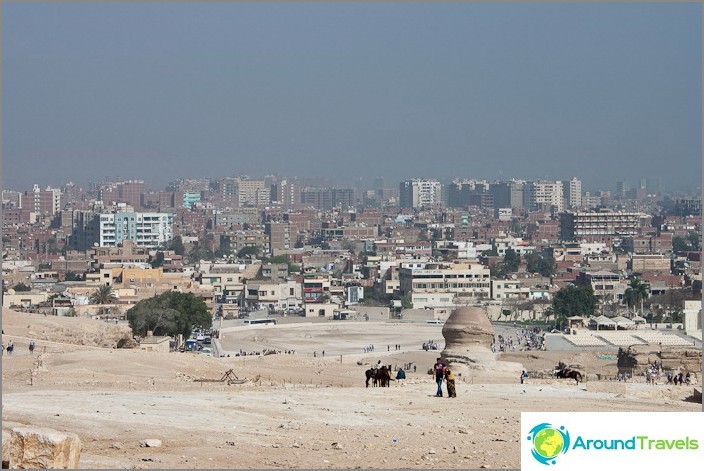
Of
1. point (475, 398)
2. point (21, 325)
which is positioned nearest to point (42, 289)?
point (21, 325)

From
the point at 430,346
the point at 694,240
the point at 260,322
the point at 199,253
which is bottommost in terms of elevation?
the point at 430,346

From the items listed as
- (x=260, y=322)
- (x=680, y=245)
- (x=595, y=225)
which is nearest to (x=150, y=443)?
(x=260, y=322)

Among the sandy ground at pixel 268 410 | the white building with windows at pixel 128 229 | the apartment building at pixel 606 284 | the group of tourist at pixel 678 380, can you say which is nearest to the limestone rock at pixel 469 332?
the sandy ground at pixel 268 410

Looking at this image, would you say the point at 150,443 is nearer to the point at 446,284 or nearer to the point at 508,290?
the point at 446,284

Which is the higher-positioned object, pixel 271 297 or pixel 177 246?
pixel 177 246

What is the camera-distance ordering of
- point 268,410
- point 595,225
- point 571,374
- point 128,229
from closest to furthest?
point 268,410 < point 571,374 < point 128,229 < point 595,225

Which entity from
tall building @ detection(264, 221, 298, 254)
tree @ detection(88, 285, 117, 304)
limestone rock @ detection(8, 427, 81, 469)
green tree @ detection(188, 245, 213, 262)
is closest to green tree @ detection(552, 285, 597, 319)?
tree @ detection(88, 285, 117, 304)
